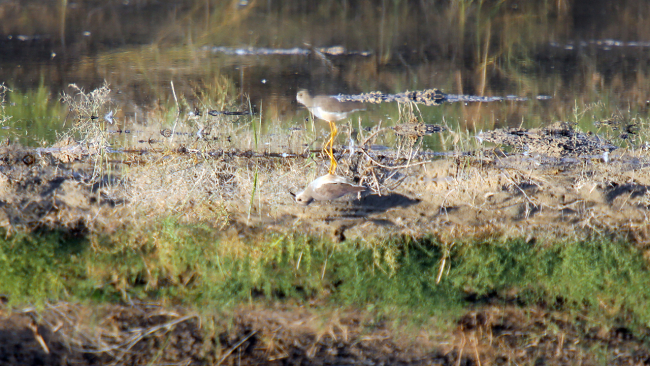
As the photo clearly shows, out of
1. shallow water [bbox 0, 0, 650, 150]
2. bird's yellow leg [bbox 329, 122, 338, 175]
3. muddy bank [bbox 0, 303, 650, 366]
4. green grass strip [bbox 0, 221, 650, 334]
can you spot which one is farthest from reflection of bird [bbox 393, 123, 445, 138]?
muddy bank [bbox 0, 303, 650, 366]

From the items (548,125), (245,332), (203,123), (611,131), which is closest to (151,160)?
(203,123)

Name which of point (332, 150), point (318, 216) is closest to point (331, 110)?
point (332, 150)

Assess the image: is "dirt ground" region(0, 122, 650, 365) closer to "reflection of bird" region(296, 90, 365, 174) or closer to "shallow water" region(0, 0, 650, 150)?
"reflection of bird" region(296, 90, 365, 174)

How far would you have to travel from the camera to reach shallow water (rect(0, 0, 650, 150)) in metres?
2.52

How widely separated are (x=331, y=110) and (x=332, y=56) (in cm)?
38

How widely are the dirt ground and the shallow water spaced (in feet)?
0.85

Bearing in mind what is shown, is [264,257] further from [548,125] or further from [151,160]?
[548,125]

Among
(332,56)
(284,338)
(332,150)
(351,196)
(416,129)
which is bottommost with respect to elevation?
(284,338)

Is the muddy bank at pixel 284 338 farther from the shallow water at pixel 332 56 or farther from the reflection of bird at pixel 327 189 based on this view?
the shallow water at pixel 332 56

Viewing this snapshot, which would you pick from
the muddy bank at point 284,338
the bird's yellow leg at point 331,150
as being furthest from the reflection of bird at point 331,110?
the muddy bank at point 284,338

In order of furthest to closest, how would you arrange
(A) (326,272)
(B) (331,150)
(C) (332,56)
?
1. (A) (326,272)
2. (C) (332,56)
3. (B) (331,150)

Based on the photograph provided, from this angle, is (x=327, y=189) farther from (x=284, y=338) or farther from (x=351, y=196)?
(x=284, y=338)

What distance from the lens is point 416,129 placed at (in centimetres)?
251

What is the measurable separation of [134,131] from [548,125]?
102 inches
